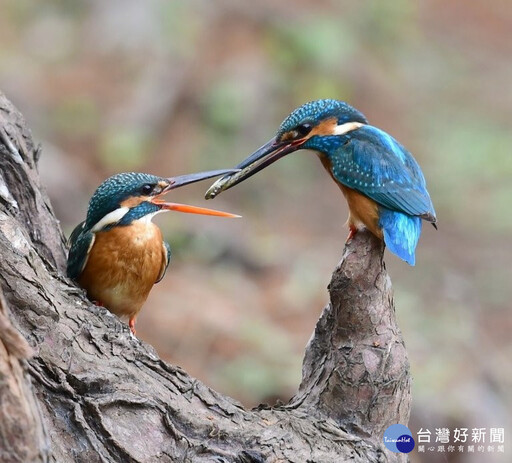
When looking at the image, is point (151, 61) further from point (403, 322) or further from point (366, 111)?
point (403, 322)

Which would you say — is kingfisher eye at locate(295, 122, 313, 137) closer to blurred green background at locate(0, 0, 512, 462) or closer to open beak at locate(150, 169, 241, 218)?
open beak at locate(150, 169, 241, 218)

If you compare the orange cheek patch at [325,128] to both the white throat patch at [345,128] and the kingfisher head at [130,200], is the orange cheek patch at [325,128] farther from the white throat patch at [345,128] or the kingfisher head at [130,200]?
the kingfisher head at [130,200]

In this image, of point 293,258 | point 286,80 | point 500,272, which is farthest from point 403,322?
point 286,80

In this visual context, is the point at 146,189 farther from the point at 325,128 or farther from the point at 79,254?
the point at 325,128

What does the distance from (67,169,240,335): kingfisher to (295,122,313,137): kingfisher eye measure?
0.32 metres

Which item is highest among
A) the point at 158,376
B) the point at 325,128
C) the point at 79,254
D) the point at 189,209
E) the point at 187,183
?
the point at 325,128

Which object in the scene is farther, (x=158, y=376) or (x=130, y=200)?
(x=130, y=200)

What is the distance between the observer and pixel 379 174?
3.48 meters

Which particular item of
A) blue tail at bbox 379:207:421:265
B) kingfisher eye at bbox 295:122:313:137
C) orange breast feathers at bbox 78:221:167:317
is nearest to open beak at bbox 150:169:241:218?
orange breast feathers at bbox 78:221:167:317

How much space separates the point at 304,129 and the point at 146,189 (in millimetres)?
700

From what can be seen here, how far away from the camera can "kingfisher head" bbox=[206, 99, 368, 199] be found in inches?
140

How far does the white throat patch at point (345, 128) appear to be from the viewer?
3.58 metres
